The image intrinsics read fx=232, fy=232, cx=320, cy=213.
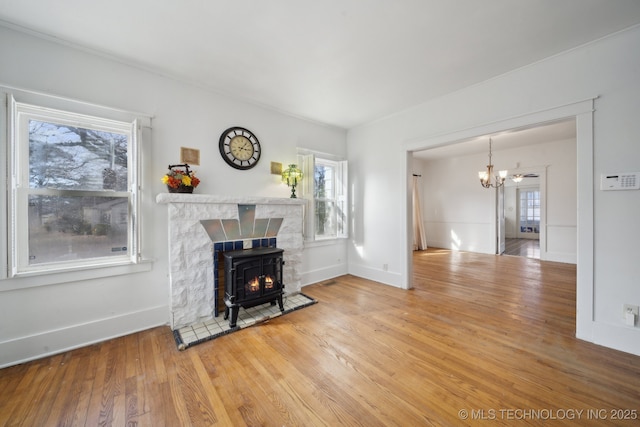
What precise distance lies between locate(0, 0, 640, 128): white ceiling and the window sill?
209cm

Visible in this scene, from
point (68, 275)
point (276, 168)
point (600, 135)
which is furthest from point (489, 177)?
point (68, 275)

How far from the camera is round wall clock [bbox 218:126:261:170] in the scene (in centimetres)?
304

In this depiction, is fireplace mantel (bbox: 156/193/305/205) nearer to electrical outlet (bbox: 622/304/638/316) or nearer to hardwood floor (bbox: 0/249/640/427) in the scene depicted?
hardwood floor (bbox: 0/249/640/427)

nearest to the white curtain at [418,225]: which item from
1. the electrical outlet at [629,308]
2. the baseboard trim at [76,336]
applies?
the electrical outlet at [629,308]

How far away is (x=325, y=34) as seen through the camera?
2.03 m

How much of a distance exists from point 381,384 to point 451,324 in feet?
4.30

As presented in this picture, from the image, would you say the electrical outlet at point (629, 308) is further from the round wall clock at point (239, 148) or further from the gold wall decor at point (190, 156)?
the gold wall decor at point (190, 156)

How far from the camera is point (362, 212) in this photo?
4.31 m

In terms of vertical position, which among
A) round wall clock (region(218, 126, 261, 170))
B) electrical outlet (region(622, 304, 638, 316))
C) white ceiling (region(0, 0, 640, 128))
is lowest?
electrical outlet (region(622, 304, 638, 316))

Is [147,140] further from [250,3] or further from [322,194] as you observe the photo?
[322,194]

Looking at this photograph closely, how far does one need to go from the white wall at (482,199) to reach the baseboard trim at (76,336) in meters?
7.54

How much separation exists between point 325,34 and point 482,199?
21.7 feet

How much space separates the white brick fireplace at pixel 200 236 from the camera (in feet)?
8.04

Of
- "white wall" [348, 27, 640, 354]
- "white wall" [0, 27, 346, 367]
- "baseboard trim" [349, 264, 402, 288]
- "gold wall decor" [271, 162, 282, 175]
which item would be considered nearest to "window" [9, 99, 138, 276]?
"white wall" [0, 27, 346, 367]
